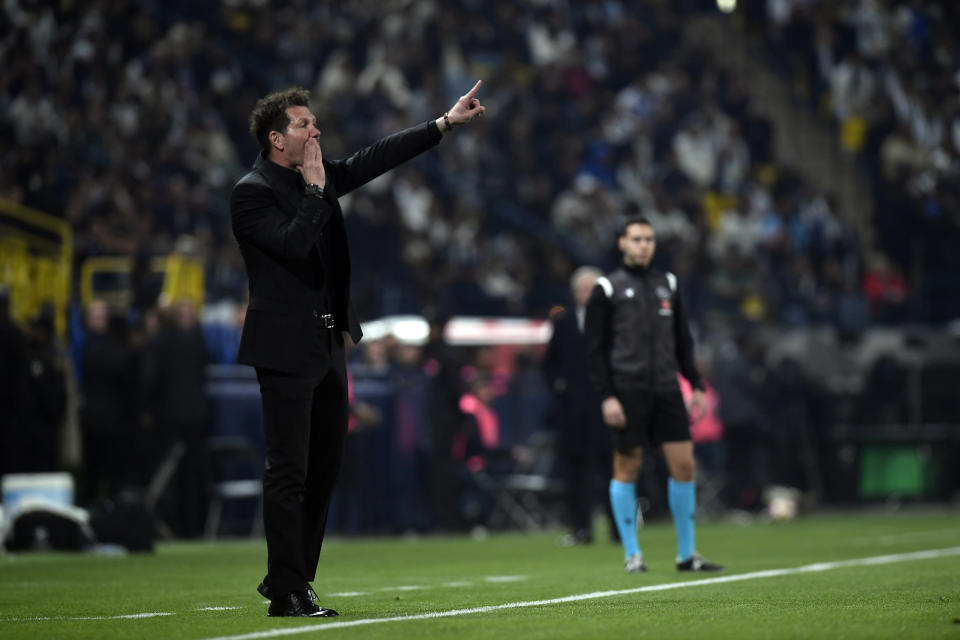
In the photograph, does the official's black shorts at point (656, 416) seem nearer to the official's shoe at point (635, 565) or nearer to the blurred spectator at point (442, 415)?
the official's shoe at point (635, 565)

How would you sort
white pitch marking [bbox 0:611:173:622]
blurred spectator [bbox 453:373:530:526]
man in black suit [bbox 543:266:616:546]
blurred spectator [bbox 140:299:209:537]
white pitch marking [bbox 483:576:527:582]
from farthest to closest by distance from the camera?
blurred spectator [bbox 453:373:530:526], blurred spectator [bbox 140:299:209:537], man in black suit [bbox 543:266:616:546], white pitch marking [bbox 483:576:527:582], white pitch marking [bbox 0:611:173:622]

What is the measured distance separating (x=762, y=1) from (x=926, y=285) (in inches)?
328

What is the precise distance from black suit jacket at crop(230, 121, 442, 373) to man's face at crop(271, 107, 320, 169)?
0.09 meters

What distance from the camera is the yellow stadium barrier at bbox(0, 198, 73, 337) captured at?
1633 centimetres

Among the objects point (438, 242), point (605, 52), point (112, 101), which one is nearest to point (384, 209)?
point (438, 242)

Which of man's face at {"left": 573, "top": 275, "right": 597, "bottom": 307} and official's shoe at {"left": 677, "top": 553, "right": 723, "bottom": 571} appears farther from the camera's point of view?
man's face at {"left": 573, "top": 275, "right": 597, "bottom": 307}

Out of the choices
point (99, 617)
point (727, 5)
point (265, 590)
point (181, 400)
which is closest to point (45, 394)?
point (181, 400)

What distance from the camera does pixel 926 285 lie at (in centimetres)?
2364

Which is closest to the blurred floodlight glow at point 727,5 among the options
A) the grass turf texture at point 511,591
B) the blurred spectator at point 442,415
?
the blurred spectator at point 442,415

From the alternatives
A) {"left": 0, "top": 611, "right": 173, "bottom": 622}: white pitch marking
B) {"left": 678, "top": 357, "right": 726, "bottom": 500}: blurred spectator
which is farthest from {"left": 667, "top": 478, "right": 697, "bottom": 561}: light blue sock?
{"left": 678, "top": 357, "right": 726, "bottom": 500}: blurred spectator

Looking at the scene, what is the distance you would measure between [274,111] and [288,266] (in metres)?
0.66

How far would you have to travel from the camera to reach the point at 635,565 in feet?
34.8

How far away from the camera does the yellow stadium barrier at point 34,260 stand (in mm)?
16328

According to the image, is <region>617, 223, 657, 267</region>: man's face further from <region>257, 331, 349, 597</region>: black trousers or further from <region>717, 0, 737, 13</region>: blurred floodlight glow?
<region>717, 0, 737, 13</region>: blurred floodlight glow
